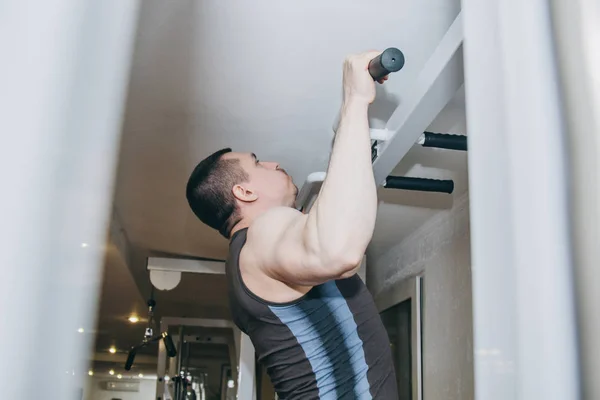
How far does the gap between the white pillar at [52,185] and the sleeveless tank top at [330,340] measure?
0.79 metres

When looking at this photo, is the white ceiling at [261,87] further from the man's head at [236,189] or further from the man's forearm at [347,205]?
the man's forearm at [347,205]

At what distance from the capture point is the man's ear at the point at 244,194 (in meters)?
1.64

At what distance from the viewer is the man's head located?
5.40 feet

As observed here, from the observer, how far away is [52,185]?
574mm

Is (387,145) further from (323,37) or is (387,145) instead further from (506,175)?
(506,175)

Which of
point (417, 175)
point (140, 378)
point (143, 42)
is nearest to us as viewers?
point (143, 42)

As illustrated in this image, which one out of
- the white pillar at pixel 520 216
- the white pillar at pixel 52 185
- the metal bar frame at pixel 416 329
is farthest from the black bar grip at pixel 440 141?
the metal bar frame at pixel 416 329

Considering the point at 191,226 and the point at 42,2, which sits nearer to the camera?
the point at 42,2

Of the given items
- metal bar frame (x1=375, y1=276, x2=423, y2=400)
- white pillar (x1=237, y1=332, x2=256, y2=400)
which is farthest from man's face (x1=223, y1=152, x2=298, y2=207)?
white pillar (x1=237, y1=332, x2=256, y2=400)

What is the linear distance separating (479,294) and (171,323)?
4561 mm

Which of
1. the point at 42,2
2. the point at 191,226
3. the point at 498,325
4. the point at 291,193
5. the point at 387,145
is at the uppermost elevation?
the point at 191,226

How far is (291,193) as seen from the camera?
1.67 m

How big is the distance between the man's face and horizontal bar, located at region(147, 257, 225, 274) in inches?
91.8

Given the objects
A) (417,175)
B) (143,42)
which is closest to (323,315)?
(143,42)
